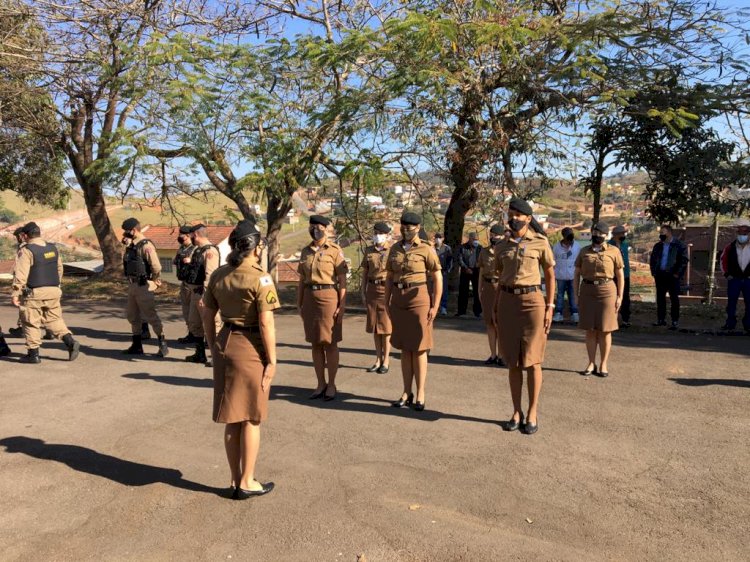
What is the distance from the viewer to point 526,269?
5480 millimetres

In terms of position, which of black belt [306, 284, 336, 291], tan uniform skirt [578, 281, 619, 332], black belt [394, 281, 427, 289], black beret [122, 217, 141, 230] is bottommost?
tan uniform skirt [578, 281, 619, 332]

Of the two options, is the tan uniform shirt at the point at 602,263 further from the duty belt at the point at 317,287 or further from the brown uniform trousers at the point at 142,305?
the brown uniform trousers at the point at 142,305

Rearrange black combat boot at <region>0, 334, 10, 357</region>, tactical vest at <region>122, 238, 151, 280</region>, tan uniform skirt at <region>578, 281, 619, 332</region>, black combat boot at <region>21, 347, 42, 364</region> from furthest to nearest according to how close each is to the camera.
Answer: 1. black combat boot at <region>0, 334, 10, 357</region>
2. tactical vest at <region>122, 238, 151, 280</region>
3. black combat boot at <region>21, 347, 42, 364</region>
4. tan uniform skirt at <region>578, 281, 619, 332</region>

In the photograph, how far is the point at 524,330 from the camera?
5457mm

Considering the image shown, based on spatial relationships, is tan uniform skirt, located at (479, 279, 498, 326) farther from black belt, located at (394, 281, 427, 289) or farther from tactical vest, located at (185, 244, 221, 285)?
tactical vest, located at (185, 244, 221, 285)

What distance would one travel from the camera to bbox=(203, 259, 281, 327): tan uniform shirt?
4.08 m

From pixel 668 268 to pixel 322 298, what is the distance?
674 cm

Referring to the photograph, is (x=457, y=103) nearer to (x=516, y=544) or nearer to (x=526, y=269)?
(x=526, y=269)

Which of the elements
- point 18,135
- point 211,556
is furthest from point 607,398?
point 18,135

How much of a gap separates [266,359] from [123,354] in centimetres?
567

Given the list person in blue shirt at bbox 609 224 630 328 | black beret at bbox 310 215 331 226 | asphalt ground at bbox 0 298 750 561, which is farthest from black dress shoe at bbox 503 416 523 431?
person in blue shirt at bbox 609 224 630 328

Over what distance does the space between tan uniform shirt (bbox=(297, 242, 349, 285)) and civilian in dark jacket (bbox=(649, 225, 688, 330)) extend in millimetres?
6435

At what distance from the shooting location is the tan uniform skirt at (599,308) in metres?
7.35

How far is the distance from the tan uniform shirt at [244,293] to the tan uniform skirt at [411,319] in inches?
89.0
